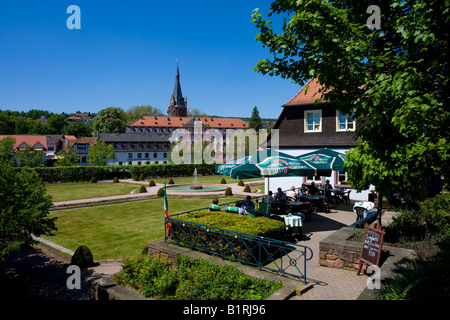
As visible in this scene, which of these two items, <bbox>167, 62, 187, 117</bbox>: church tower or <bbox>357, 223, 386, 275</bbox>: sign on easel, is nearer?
<bbox>357, 223, 386, 275</bbox>: sign on easel

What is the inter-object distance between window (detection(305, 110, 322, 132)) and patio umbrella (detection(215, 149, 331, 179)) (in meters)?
8.19

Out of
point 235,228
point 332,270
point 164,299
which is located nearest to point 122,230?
point 235,228

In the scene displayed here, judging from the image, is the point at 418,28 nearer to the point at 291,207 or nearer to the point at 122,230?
the point at 291,207

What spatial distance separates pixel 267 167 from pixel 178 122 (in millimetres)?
115154

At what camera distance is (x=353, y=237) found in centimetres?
925

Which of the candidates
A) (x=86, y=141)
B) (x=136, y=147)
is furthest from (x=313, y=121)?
(x=86, y=141)

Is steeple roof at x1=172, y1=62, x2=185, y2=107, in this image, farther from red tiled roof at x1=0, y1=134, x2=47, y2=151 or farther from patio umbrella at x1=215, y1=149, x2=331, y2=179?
patio umbrella at x1=215, y1=149, x2=331, y2=179

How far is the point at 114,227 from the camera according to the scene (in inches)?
649

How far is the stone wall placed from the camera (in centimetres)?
826

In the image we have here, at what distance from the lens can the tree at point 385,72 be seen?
4.70 meters

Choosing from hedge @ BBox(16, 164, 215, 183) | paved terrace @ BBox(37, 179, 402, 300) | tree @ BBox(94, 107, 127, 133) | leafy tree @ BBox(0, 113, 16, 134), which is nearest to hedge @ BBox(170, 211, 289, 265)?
paved terrace @ BBox(37, 179, 402, 300)

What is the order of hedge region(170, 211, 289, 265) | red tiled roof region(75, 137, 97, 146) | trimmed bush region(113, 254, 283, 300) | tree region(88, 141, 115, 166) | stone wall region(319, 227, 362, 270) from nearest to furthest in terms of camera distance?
trimmed bush region(113, 254, 283, 300), stone wall region(319, 227, 362, 270), hedge region(170, 211, 289, 265), tree region(88, 141, 115, 166), red tiled roof region(75, 137, 97, 146)
